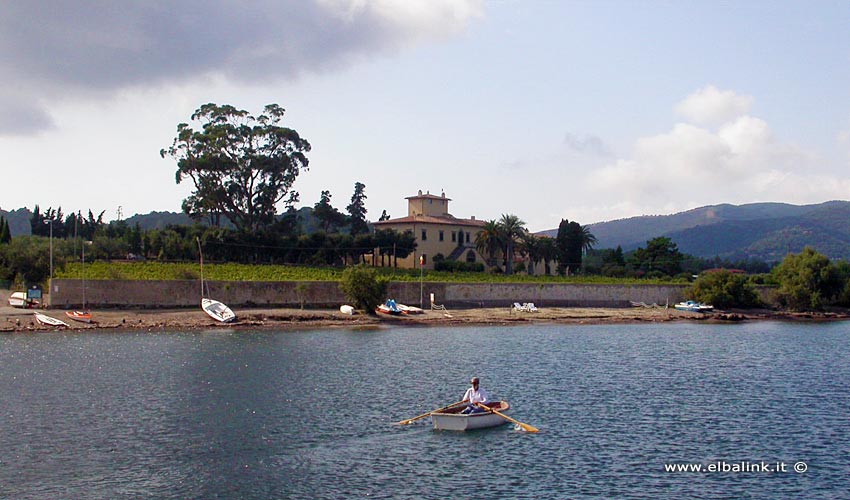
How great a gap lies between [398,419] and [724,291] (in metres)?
58.5

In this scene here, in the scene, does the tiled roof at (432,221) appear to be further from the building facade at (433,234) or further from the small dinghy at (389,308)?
the small dinghy at (389,308)

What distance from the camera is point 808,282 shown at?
82812 mm

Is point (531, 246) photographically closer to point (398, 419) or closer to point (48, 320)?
point (48, 320)

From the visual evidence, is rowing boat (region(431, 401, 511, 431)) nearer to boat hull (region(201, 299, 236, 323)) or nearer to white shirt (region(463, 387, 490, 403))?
white shirt (region(463, 387, 490, 403))

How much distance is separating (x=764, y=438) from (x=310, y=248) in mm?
66314

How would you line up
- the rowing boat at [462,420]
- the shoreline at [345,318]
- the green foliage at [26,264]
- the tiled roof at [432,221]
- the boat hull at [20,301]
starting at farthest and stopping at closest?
the tiled roof at [432,221], the green foliage at [26,264], the boat hull at [20,301], the shoreline at [345,318], the rowing boat at [462,420]

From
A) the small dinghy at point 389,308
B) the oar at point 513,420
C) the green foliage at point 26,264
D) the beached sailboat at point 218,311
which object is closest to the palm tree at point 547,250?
the small dinghy at point 389,308

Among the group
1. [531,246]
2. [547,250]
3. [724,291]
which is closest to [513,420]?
[724,291]

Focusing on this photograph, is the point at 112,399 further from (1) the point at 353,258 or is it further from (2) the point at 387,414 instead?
(1) the point at 353,258

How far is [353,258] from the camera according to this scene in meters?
94.9

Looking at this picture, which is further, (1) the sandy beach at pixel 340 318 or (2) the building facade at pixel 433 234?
(2) the building facade at pixel 433 234

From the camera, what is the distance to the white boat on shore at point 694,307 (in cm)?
7944

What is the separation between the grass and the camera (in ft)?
240

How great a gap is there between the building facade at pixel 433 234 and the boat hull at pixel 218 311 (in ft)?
121
